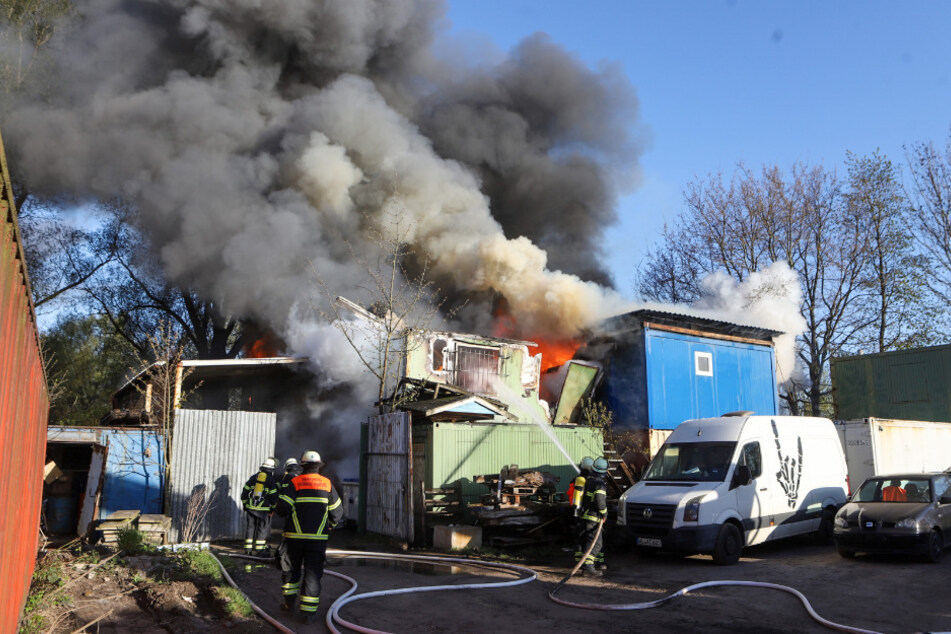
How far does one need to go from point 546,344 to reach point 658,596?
44.6 ft

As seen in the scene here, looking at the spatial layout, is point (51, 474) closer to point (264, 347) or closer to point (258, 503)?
point (258, 503)

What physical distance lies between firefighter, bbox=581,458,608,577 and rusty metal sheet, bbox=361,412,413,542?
3426 millimetres

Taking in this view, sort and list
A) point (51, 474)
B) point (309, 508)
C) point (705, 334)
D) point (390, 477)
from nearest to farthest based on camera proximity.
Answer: point (309, 508) → point (390, 477) → point (51, 474) → point (705, 334)

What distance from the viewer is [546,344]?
68.6 feet

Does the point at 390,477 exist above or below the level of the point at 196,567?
above

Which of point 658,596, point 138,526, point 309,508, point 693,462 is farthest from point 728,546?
point 138,526

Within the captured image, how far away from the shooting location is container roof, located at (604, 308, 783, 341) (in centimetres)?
1930

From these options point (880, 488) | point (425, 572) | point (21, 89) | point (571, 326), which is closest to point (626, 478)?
point (880, 488)

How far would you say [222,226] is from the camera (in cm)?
2144

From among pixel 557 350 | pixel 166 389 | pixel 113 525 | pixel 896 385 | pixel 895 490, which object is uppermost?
pixel 557 350

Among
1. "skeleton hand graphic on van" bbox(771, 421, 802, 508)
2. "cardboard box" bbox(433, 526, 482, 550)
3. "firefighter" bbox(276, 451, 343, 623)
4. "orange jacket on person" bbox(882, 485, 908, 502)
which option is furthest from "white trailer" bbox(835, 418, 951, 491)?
"firefighter" bbox(276, 451, 343, 623)

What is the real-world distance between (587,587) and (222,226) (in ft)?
56.9

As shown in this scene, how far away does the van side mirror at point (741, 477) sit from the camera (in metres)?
9.93

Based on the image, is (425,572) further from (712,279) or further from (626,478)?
(712,279)
